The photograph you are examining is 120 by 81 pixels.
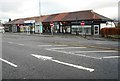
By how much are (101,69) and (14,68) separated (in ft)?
11.5

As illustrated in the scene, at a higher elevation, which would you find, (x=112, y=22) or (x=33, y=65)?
(x=112, y=22)

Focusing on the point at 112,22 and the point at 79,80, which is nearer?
the point at 79,80

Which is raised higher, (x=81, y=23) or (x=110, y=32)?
(x=81, y=23)

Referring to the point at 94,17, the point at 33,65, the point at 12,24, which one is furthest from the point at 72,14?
the point at 33,65

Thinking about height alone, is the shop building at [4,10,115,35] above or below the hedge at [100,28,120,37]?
above

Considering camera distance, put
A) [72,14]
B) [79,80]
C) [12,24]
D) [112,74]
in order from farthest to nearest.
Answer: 1. [12,24]
2. [72,14]
3. [112,74]
4. [79,80]

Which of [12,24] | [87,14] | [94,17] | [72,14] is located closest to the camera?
[94,17]

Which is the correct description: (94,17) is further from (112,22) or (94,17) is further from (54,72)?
(54,72)

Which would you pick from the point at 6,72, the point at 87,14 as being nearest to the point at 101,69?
the point at 6,72

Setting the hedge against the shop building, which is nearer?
the hedge

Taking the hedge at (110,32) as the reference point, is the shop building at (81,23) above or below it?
above

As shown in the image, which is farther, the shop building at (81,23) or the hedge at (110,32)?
the shop building at (81,23)

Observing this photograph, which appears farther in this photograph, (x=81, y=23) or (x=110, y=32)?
(x=81, y=23)

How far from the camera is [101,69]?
28.6 ft
